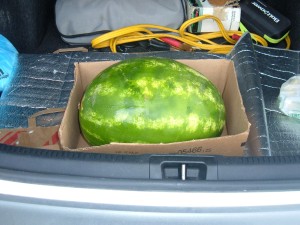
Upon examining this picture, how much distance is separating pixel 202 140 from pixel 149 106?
0.14m

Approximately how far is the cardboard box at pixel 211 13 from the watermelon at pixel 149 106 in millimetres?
643

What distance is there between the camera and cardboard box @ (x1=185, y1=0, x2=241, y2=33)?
1686 mm

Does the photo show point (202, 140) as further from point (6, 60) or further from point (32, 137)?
point (6, 60)

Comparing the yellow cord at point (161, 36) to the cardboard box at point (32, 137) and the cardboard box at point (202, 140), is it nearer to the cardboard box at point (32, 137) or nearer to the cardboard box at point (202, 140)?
the cardboard box at point (202, 140)

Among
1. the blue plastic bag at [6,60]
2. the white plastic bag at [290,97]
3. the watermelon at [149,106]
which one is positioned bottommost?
the white plastic bag at [290,97]

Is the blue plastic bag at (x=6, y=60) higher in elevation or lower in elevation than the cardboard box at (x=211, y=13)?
lower

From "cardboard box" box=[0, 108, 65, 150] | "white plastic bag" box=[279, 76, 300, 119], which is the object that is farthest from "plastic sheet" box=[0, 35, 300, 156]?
"cardboard box" box=[0, 108, 65, 150]

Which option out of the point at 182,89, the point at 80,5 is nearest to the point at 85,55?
the point at 80,5

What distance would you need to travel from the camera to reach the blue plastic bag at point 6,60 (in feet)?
4.96

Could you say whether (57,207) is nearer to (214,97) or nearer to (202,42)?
(214,97)

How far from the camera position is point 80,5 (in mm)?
1697

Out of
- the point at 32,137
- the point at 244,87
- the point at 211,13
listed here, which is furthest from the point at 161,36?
the point at 32,137

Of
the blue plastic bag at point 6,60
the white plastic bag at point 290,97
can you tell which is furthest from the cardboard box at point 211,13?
the blue plastic bag at point 6,60

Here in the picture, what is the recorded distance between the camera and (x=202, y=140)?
3.30ft
